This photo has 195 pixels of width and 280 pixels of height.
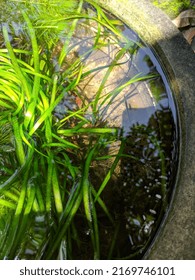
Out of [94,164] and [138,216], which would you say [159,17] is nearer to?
[94,164]

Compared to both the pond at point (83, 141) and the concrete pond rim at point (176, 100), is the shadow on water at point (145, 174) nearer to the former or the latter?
the pond at point (83, 141)

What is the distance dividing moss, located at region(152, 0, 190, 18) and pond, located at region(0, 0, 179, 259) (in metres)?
0.57

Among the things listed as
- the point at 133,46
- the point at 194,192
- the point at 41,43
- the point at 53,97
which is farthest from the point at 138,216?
the point at 41,43

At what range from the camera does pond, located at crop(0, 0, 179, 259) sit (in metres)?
1.14

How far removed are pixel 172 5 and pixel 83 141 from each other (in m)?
1.24

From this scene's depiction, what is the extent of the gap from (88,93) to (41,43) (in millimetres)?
404

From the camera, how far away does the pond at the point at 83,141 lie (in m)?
1.14

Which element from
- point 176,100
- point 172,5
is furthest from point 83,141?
point 172,5

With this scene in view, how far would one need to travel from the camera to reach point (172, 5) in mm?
2010

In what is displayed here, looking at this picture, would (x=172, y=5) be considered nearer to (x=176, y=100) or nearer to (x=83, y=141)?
(x=176, y=100)

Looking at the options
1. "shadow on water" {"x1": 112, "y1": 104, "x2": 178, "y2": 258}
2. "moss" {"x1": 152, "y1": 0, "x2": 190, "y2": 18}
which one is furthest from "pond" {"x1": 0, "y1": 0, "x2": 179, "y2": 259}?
"moss" {"x1": 152, "y1": 0, "x2": 190, "y2": 18}

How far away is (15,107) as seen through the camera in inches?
55.2

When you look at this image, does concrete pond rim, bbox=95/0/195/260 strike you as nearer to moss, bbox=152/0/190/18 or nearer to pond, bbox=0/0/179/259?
pond, bbox=0/0/179/259

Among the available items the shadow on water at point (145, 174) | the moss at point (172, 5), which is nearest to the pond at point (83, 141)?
the shadow on water at point (145, 174)
